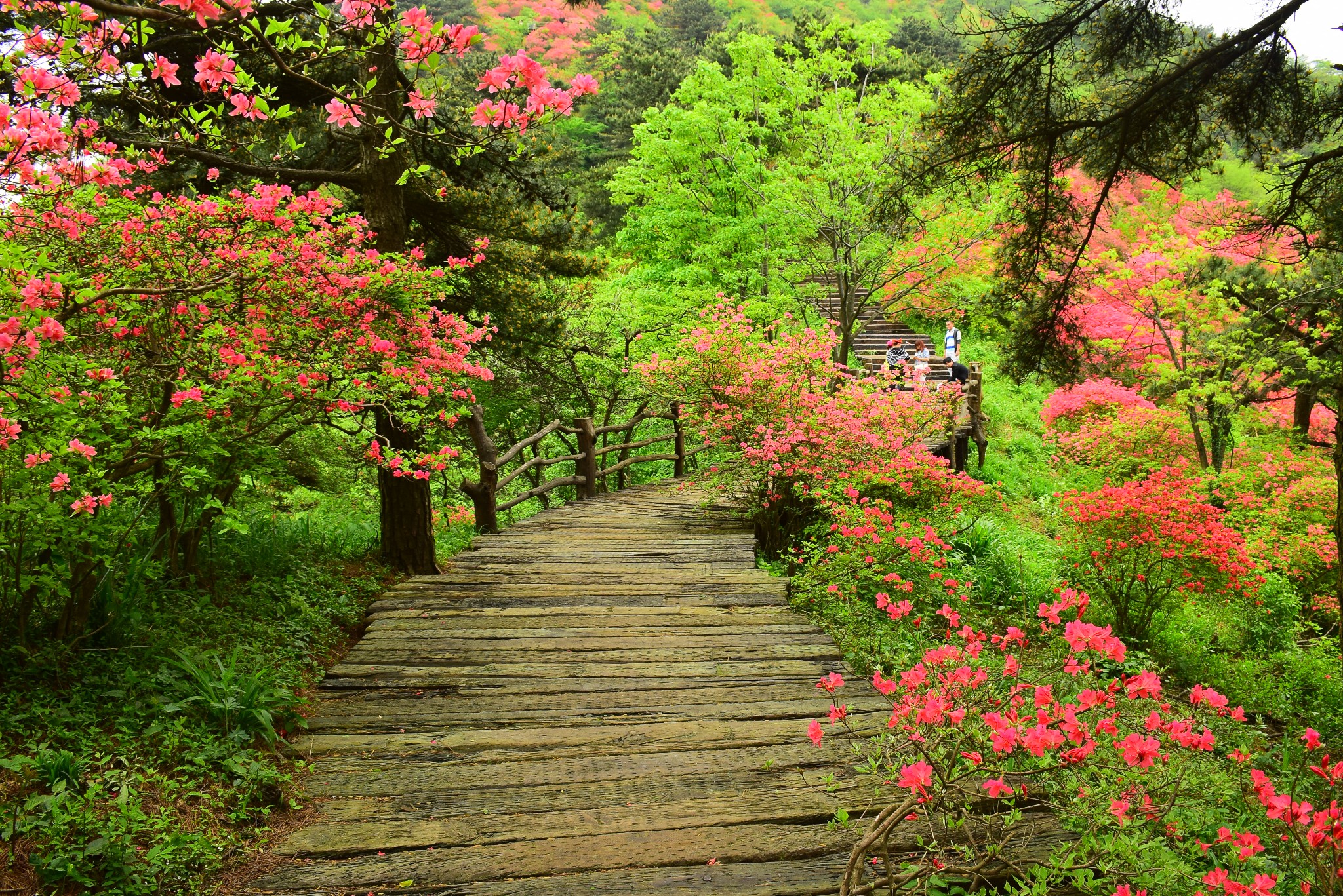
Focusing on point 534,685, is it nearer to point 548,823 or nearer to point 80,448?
point 548,823

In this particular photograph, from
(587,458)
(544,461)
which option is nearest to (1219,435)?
(587,458)

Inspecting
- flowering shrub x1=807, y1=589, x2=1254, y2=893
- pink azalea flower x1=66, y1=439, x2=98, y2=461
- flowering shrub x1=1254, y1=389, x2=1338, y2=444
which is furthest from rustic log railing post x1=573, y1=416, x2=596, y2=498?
flowering shrub x1=1254, y1=389, x2=1338, y2=444

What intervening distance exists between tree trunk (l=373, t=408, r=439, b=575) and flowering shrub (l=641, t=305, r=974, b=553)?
3162 mm

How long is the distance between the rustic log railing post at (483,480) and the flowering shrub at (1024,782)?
522cm

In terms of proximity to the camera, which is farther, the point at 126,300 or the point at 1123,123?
the point at 1123,123

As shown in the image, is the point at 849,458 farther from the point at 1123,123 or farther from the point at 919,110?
the point at 919,110

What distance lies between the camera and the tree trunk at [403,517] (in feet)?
20.2

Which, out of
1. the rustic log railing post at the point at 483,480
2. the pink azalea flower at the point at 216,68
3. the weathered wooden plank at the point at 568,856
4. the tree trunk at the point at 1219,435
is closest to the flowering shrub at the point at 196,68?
the pink azalea flower at the point at 216,68

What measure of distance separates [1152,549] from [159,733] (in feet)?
25.8

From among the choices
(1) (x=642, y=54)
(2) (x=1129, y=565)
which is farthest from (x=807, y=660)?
(1) (x=642, y=54)

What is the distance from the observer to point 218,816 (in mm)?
2834

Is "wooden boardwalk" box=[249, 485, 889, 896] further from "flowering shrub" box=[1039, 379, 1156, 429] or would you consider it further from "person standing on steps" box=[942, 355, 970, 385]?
"flowering shrub" box=[1039, 379, 1156, 429]

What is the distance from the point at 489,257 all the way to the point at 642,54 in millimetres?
18864

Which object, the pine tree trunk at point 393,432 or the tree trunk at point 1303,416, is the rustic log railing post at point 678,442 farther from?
the tree trunk at point 1303,416
